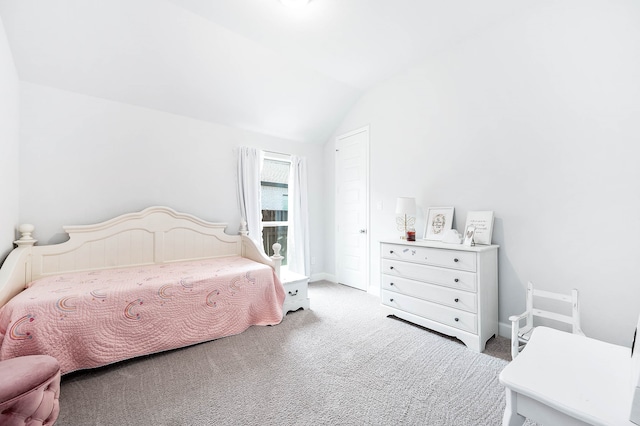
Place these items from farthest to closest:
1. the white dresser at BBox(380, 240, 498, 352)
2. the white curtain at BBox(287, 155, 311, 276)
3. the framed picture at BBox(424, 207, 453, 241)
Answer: the white curtain at BBox(287, 155, 311, 276) → the framed picture at BBox(424, 207, 453, 241) → the white dresser at BBox(380, 240, 498, 352)

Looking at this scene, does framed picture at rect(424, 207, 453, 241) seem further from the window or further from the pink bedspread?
the window

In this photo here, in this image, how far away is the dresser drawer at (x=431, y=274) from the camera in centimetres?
222

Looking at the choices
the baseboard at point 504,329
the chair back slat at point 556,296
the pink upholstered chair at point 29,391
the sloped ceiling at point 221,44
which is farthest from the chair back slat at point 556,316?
the pink upholstered chair at point 29,391

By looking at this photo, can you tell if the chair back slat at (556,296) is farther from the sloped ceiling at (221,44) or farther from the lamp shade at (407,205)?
the sloped ceiling at (221,44)

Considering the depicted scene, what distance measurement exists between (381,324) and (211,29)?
336cm

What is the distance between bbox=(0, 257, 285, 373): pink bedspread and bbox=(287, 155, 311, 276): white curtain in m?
1.26

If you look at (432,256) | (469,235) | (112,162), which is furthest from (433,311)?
(112,162)

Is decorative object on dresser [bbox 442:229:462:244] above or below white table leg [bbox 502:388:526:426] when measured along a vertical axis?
above

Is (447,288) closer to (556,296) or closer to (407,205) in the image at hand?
(556,296)

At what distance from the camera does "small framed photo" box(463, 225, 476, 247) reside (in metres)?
2.40

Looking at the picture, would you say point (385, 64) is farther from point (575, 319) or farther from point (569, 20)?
point (575, 319)

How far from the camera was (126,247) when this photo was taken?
9.04 feet

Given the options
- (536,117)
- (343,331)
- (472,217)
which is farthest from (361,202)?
(536,117)

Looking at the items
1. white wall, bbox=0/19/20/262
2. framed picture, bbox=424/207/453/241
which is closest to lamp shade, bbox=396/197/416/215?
framed picture, bbox=424/207/453/241
